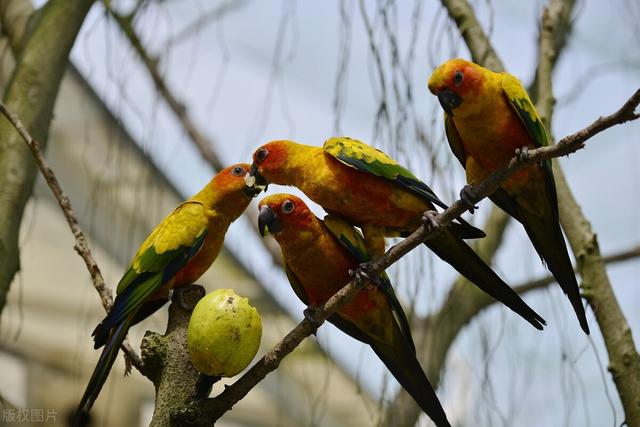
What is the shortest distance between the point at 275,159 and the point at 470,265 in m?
0.98

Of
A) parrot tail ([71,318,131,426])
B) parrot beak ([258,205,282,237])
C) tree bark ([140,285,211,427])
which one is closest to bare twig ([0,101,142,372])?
parrot tail ([71,318,131,426])

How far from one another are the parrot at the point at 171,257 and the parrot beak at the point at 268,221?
563mm

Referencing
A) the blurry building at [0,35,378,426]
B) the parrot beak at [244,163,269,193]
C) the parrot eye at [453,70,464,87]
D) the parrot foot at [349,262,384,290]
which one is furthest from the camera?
the blurry building at [0,35,378,426]

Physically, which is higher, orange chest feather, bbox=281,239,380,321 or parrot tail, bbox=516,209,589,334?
parrot tail, bbox=516,209,589,334

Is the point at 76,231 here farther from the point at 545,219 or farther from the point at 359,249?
the point at 545,219

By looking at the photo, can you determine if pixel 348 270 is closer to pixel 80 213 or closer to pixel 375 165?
pixel 375 165

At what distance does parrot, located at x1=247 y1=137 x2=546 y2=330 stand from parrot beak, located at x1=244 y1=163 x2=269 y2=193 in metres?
0.34

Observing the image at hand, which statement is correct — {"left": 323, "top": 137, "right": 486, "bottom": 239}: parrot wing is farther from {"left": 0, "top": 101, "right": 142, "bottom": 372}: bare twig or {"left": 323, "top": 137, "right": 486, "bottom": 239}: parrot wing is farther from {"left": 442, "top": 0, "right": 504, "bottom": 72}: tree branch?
{"left": 0, "top": 101, "right": 142, "bottom": 372}: bare twig

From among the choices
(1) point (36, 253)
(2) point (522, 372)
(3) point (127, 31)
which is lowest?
(2) point (522, 372)

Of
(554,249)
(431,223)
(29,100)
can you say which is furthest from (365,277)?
(29,100)

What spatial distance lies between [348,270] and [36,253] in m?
4.16

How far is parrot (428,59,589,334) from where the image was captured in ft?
10.6

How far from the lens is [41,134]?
12.4 ft

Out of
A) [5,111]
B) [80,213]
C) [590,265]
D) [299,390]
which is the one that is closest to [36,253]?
[80,213]
